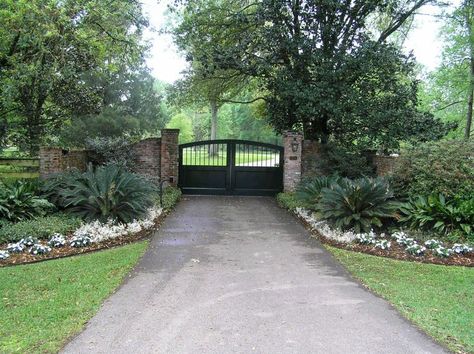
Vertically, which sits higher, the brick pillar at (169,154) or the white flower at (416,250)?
the brick pillar at (169,154)

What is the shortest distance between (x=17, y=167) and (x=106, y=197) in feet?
10.0

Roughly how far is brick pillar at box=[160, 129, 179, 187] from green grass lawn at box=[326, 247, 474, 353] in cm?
796

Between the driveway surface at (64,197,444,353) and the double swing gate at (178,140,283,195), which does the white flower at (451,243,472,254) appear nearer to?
the driveway surface at (64,197,444,353)

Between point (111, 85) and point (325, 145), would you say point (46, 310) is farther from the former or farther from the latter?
point (111, 85)

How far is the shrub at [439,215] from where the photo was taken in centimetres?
802

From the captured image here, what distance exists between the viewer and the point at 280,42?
13.1 m

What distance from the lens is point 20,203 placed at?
840cm

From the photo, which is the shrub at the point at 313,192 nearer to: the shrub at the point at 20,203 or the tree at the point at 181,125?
the shrub at the point at 20,203

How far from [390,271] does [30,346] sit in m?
4.66

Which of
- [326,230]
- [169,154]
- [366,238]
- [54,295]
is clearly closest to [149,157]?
[169,154]

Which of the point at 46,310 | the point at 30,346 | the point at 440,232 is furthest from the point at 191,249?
the point at 440,232

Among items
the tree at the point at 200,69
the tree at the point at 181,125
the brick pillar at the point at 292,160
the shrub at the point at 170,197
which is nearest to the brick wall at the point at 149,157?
the shrub at the point at 170,197

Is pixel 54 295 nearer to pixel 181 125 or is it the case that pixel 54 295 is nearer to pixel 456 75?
pixel 456 75

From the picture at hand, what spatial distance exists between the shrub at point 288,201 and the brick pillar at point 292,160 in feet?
1.55
